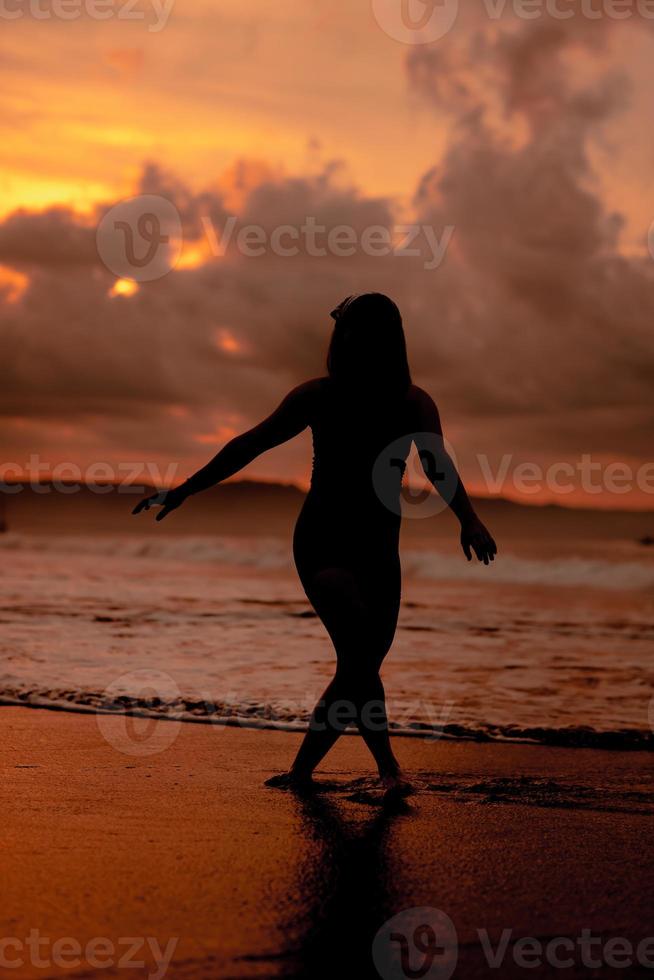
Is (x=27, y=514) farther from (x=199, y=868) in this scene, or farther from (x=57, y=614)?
(x=199, y=868)

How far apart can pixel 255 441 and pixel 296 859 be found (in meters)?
1.61

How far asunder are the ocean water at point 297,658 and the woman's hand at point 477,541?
7.00ft

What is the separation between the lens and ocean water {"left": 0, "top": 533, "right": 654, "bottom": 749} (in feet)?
19.8

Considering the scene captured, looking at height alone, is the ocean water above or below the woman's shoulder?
below

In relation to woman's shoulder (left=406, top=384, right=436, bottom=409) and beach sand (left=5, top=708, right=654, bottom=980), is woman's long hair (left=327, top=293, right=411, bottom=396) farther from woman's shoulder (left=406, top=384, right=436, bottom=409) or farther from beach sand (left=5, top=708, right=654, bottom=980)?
beach sand (left=5, top=708, right=654, bottom=980)

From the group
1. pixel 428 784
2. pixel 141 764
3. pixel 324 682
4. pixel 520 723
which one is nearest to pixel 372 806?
pixel 428 784

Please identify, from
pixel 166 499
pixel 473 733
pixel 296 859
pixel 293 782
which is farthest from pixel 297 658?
pixel 296 859

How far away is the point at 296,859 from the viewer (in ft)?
10.3

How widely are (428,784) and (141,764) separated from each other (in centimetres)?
126

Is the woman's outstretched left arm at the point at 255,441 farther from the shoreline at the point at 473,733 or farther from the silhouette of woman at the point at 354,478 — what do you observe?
the shoreline at the point at 473,733

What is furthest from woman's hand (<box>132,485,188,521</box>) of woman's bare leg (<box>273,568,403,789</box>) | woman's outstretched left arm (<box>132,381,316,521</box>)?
woman's bare leg (<box>273,568,403,789</box>)

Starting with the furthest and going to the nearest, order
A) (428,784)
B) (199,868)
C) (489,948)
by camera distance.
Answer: (428,784), (199,868), (489,948)

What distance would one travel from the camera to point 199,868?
298 cm

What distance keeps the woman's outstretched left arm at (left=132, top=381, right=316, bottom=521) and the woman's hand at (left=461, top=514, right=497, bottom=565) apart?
775mm
